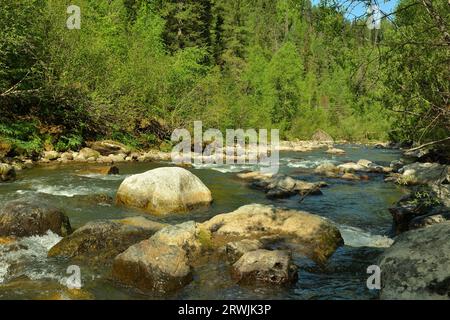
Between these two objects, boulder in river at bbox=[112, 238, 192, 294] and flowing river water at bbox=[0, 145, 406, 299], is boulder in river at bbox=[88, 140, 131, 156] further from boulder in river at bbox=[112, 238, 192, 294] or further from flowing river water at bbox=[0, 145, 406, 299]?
boulder in river at bbox=[112, 238, 192, 294]

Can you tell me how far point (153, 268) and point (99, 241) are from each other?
2039 millimetres

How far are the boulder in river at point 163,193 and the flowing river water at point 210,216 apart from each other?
1.40 feet

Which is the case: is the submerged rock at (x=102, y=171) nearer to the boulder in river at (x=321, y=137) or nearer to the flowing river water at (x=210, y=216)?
the flowing river water at (x=210, y=216)

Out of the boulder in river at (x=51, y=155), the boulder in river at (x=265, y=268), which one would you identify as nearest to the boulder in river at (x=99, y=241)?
the boulder in river at (x=265, y=268)

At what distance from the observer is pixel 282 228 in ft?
31.7

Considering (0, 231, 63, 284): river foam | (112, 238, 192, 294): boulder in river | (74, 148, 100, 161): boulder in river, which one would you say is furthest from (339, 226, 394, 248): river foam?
(74, 148, 100, 161): boulder in river

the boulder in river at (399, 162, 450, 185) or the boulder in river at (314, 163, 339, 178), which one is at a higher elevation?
the boulder in river at (399, 162, 450, 185)

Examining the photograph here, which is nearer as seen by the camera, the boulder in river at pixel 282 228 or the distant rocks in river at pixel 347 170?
the boulder in river at pixel 282 228

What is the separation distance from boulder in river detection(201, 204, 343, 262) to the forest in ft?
8.43

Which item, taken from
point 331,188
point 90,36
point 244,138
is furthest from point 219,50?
point 331,188

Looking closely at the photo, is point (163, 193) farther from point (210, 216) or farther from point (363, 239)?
point (363, 239)

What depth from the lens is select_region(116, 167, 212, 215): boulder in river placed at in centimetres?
1232

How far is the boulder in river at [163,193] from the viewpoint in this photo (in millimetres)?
12320

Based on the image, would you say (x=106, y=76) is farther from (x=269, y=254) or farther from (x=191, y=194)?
(x=269, y=254)
